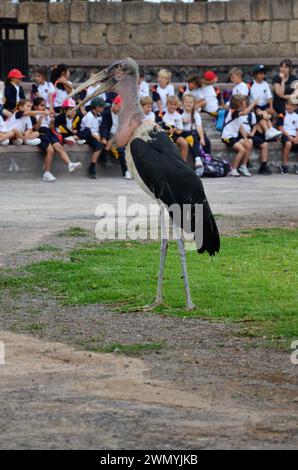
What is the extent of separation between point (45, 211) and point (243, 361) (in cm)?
818

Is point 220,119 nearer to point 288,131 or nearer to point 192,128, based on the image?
point 288,131

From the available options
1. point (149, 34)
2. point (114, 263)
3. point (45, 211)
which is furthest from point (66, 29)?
point (114, 263)

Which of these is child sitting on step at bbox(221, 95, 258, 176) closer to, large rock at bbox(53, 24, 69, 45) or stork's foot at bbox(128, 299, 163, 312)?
large rock at bbox(53, 24, 69, 45)

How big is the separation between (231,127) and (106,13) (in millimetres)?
10902

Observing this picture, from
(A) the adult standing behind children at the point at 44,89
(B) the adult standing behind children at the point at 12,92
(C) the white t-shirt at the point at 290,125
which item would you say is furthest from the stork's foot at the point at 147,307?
(C) the white t-shirt at the point at 290,125

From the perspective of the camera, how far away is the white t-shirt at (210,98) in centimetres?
2334

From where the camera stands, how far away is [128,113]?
10031 mm

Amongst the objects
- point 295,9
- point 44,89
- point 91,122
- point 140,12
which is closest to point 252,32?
point 295,9

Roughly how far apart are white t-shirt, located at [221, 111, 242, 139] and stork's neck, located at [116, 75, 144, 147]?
1147 centimetres

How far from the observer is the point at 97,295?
1045cm

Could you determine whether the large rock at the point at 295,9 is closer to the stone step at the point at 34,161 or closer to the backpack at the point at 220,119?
the backpack at the point at 220,119

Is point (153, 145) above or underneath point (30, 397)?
above
